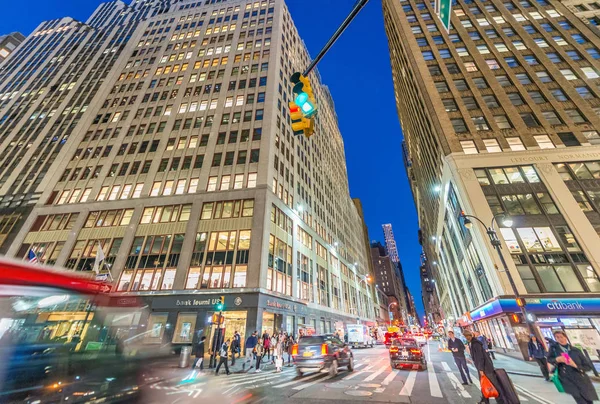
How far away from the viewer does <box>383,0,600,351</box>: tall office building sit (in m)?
22.3

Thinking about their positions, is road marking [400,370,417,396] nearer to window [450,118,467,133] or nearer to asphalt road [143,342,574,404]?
asphalt road [143,342,574,404]

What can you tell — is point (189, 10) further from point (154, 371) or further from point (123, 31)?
point (154, 371)

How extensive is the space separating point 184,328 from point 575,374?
26683 mm

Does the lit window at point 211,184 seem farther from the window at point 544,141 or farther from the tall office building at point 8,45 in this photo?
the tall office building at point 8,45

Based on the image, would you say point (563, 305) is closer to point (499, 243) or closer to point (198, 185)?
point (499, 243)

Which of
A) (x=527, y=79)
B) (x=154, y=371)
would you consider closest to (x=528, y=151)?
(x=527, y=79)

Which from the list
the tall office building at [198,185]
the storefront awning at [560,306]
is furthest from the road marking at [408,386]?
the storefront awning at [560,306]

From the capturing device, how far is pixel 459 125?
31922 mm

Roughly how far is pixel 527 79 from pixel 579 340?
3205 centimetres

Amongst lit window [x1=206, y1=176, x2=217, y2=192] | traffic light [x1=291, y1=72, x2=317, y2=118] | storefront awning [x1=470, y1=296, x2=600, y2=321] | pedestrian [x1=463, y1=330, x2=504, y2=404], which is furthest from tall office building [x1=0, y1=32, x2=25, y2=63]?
storefront awning [x1=470, y1=296, x2=600, y2=321]

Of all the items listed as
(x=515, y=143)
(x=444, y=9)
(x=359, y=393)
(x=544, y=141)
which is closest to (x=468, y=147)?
(x=515, y=143)

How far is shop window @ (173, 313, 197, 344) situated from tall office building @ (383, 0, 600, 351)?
2552 centimetres

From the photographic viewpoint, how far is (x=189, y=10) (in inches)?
2265

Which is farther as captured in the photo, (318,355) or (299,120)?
(318,355)
